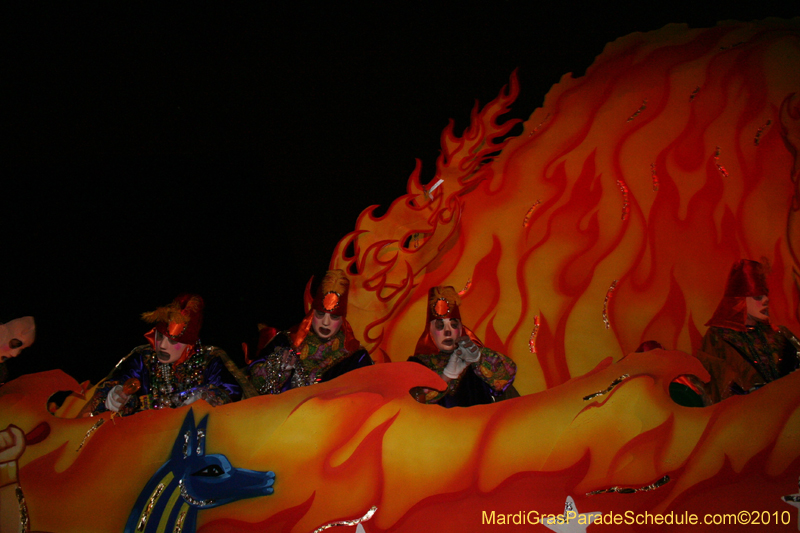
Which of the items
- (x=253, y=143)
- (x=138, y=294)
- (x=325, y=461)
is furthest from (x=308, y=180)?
(x=325, y=461)

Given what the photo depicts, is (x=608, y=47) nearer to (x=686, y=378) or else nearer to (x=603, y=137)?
(x=603, y=137)

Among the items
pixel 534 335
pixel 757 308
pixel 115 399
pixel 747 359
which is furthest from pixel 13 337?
pixel 757 308

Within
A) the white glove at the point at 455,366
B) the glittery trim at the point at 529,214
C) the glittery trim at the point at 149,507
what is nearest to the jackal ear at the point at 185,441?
the glittery trim at the point at 149,507

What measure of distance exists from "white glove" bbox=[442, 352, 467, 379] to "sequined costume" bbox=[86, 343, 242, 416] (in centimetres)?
102

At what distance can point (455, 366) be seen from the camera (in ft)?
8.65

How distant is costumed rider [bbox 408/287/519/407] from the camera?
2625 mm

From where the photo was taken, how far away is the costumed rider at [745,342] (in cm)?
266

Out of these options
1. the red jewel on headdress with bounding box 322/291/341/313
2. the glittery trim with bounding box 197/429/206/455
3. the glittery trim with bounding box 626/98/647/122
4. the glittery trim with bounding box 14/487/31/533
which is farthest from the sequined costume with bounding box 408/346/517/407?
the glittery trim with bounding box 626/98/647/122

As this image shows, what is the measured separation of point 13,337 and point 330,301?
165 cm

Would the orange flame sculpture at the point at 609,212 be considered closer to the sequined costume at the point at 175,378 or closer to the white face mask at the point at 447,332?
the white face mask at the point at 447,332

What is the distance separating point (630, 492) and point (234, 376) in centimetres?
180

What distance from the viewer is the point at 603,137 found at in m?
A: 3.45

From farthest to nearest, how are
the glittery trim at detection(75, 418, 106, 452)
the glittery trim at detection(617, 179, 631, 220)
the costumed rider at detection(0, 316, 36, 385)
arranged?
the glittery trim at detection(617, 179, 631, 220)
the costumed rider at detection(0, 316, 36, 385)
the glittery trim at detection(75, 418, 106, 452)

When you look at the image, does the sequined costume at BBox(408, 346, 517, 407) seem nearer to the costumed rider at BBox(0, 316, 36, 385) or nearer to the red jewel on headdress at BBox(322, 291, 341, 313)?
the red jewel on headdress at BBox(322, 291, 341, 313)
